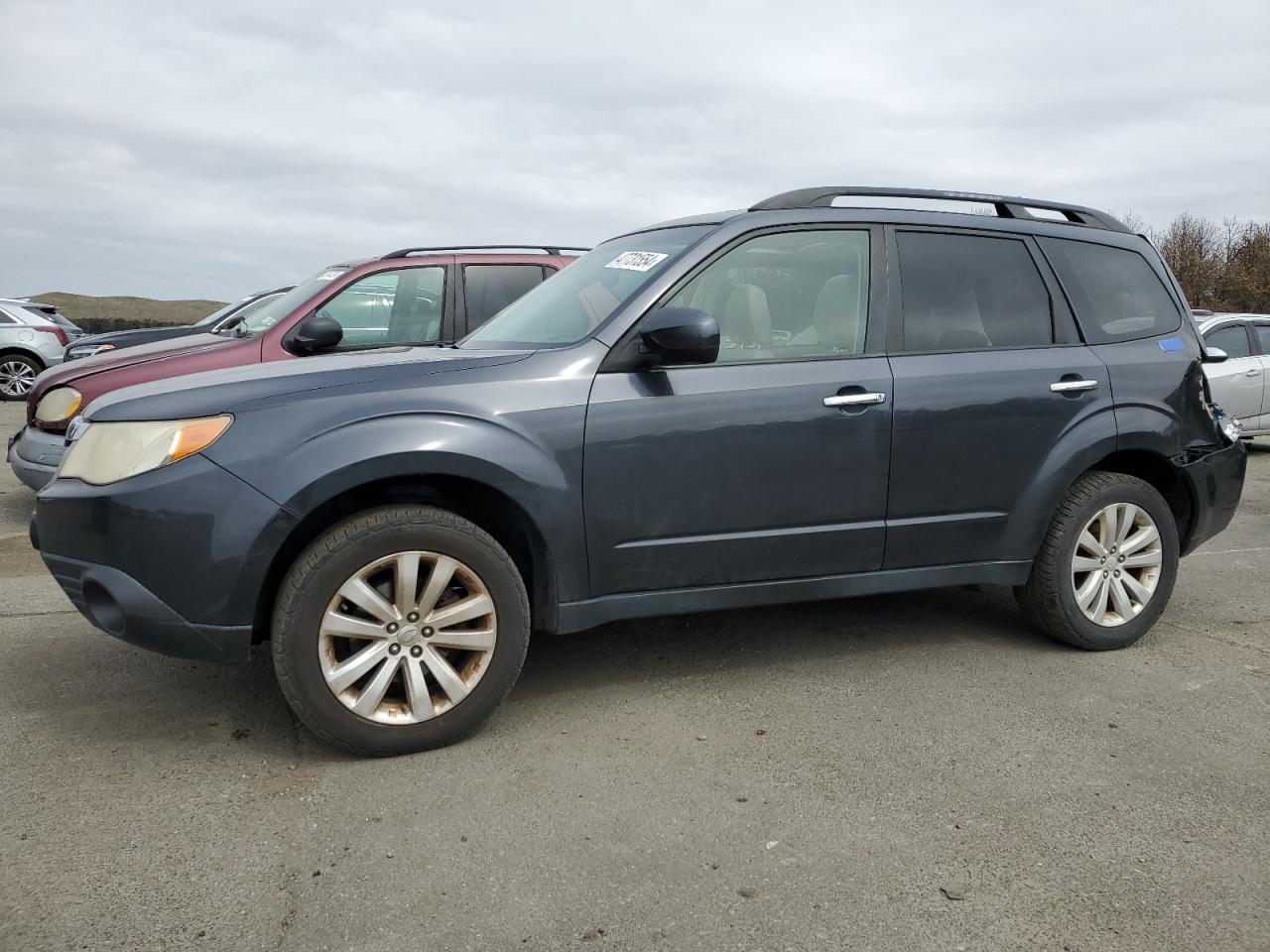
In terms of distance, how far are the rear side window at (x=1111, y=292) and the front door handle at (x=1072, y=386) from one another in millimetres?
249

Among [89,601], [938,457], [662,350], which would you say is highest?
[662,350]

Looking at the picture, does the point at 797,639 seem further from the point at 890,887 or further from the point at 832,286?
the point at 890,887

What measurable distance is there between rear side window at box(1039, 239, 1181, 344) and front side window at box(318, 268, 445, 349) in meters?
4.13

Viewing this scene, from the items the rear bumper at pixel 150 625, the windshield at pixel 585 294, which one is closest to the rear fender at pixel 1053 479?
the windshield at pixel 585 294

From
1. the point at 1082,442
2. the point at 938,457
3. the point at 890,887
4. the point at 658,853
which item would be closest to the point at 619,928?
the point at 658,853

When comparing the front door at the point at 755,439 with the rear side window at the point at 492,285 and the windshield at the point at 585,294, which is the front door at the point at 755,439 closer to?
the windshield at the point at 585,294

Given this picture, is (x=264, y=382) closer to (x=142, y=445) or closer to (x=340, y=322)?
(x=142, y=445)

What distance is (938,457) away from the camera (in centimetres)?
408

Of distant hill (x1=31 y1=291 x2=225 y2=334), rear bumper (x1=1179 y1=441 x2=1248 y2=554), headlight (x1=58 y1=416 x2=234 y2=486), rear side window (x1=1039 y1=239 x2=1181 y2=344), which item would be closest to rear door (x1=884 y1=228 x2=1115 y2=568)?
rear side window (x1=1039 y1=239 x2=1181 y2=344)

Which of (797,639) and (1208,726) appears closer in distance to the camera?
(1208,726)

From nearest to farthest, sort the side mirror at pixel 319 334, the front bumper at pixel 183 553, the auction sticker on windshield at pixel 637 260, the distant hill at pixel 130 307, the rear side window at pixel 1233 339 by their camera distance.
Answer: the front bumper at pixel 183 553 < the auction sticker on windshield at pixel 637 260 < the side mirror at pixel 319 334 < the rear side window at pixel 1233 339 < the distant hill at pixel 130 307

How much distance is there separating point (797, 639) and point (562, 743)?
58.9 inches

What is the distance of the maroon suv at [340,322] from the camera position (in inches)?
264

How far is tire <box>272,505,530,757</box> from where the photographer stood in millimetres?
3221
